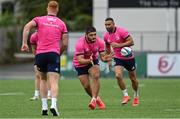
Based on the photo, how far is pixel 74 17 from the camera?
60906 mm

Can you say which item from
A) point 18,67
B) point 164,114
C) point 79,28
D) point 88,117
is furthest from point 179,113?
point 79,28

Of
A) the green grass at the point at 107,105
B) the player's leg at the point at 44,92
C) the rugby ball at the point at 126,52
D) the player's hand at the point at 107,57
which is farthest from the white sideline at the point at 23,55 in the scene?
the player's leg at the point at 44,92

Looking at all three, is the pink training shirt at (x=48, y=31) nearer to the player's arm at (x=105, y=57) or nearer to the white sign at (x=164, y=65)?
the player's arm at (x=105, y=57)

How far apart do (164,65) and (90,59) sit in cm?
1877

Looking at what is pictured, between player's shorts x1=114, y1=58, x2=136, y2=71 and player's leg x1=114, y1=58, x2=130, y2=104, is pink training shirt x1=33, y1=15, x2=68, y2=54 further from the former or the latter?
player's shorts x1=114, y1=58, x2=136, y2=71

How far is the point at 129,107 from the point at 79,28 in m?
40.1

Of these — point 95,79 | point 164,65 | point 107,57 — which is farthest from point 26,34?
point 164,65

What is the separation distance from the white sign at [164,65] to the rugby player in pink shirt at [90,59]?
1811 cm

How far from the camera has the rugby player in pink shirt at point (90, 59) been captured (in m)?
17.8

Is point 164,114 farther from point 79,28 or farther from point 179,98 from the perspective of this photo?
point 79,28

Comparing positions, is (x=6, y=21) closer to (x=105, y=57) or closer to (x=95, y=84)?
(x=105, y=57)

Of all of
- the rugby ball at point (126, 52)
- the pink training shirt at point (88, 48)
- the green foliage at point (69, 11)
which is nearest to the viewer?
the pink training shirt at point (88, 48)

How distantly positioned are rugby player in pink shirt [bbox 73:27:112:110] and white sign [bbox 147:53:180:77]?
1811cm

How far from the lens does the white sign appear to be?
36312mm
